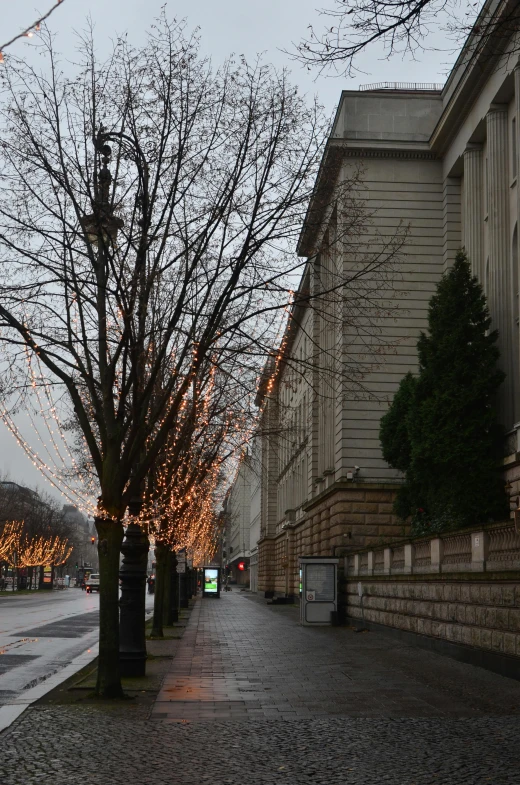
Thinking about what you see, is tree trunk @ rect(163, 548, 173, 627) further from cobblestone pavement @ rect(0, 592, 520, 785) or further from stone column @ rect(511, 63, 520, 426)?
cobblestone pavement @ rect(0, 592, 520, 785)

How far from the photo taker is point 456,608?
18891 millimetres

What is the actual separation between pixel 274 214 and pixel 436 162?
85.4ft

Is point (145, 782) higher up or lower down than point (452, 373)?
lower down

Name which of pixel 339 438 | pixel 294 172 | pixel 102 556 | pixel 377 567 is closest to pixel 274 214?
pixel 294 172

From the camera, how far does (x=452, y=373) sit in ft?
92.8

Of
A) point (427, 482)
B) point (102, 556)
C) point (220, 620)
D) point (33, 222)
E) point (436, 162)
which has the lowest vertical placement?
point (220, 620)

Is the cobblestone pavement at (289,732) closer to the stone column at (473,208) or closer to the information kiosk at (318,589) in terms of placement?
the information kiosk at (318,589)

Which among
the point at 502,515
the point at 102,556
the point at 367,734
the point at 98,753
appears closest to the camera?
the point at 98,753

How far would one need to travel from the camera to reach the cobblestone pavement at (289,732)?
324 inches

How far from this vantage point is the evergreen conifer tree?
27.6m

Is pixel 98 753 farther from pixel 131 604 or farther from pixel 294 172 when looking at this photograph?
pixel 294 172

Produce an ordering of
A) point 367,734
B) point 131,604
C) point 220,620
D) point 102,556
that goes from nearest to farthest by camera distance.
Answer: point 367,734
point 102,556
point 131,604
point 220,620

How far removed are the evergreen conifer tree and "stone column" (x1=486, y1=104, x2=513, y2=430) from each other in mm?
369

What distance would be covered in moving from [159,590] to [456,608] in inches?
471
